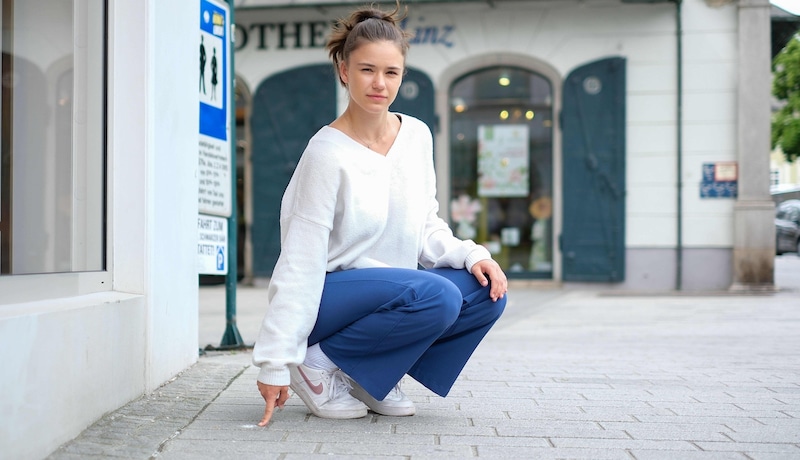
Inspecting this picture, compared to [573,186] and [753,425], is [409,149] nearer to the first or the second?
[753,425]

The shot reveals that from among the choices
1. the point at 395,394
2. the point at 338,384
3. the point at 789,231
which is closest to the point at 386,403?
the point at 395,394

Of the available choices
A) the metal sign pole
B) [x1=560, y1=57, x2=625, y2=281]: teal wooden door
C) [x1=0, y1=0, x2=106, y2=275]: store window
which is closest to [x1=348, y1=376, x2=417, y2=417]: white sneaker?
[x1=0, y1=0, x2=106, y2=275]: store window

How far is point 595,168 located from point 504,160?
4.61 feet

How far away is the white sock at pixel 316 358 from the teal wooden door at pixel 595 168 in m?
11.1

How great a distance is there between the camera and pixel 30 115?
3650 millimetres

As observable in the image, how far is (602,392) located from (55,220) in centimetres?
254

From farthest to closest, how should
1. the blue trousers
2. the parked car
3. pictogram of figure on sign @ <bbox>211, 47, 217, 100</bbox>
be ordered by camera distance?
the parked car < pictogram of figure on sign @ <bbox>211, 47, 217, 100</bbox> < the blue trousers

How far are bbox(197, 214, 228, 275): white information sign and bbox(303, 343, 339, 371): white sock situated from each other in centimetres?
195

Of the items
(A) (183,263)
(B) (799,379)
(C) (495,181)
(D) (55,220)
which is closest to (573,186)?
(C) (495,181)

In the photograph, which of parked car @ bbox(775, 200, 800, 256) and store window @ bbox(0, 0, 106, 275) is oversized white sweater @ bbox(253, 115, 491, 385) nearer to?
store window @ bbox(0, 0, 106, 275)

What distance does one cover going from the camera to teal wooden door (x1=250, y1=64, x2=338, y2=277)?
14.7m

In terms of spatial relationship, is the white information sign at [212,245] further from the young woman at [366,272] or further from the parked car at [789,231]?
the parked car at [789,231]

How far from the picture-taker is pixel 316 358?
353 centimetres

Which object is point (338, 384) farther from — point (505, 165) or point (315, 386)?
point (505, 165)
